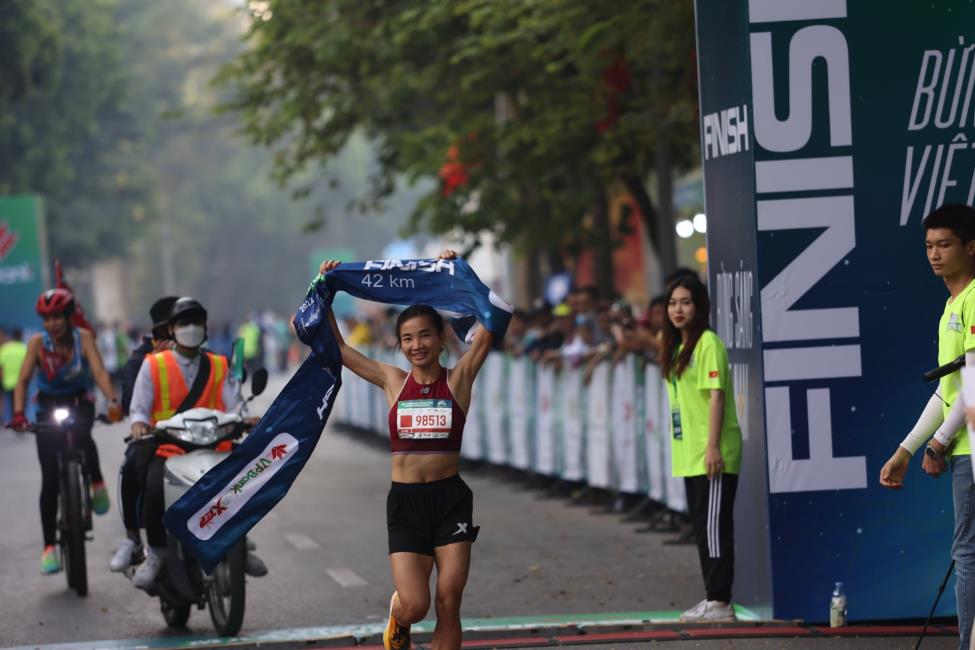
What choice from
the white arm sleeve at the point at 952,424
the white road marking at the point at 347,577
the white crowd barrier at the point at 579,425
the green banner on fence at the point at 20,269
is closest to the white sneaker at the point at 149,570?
the white road marking at the point at 347,577

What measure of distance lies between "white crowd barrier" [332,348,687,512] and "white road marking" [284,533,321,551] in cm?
282

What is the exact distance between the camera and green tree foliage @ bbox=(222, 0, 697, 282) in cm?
1608

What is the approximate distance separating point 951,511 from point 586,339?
7858 millimetres

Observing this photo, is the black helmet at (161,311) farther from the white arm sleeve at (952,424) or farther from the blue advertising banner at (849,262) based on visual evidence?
the white arm sleeve at (952,424)

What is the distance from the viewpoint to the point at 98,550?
1391cm

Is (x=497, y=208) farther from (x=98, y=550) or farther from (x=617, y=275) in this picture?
(x=617, y=275)

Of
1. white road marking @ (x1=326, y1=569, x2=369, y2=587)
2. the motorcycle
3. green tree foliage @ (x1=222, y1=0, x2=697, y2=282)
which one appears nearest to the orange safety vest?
the motorcycle

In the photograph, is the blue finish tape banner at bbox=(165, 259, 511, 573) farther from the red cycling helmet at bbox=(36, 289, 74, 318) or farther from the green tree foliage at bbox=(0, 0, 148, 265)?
the green tree foliage at bbox=(0, 0, 148, 265)

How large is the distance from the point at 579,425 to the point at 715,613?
7.44m

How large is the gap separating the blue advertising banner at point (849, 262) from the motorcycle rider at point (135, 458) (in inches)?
131

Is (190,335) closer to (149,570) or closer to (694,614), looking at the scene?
(149,570)

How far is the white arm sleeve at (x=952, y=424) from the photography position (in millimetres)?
6633

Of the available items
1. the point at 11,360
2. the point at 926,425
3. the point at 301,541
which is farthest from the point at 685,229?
the point at 11,360

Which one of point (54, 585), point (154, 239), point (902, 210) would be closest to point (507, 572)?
point (54, 585)
